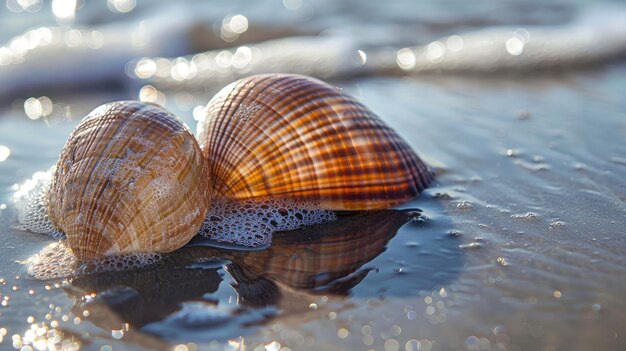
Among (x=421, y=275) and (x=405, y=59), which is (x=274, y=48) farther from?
(x=421, y=275)

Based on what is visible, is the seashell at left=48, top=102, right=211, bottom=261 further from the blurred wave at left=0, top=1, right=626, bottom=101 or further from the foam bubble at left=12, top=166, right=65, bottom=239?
the blurred wave at left=0, top=1, right=626, bottom=101

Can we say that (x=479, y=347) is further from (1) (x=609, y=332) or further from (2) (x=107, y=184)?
(2) (x=107, y=184)

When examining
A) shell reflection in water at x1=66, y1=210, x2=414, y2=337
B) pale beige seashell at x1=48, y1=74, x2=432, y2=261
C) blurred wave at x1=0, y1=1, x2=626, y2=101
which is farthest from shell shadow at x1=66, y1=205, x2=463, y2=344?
blurred wave at x1=0, y1=1, x2=626, y2=101

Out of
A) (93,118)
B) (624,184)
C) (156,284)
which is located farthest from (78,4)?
(624,184)

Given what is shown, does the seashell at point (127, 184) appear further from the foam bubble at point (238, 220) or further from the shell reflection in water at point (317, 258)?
the shell reflection in water at point (317, 258)

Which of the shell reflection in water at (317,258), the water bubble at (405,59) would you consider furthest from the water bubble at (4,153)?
the water bubble at (405,59)

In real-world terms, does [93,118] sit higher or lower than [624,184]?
higher
